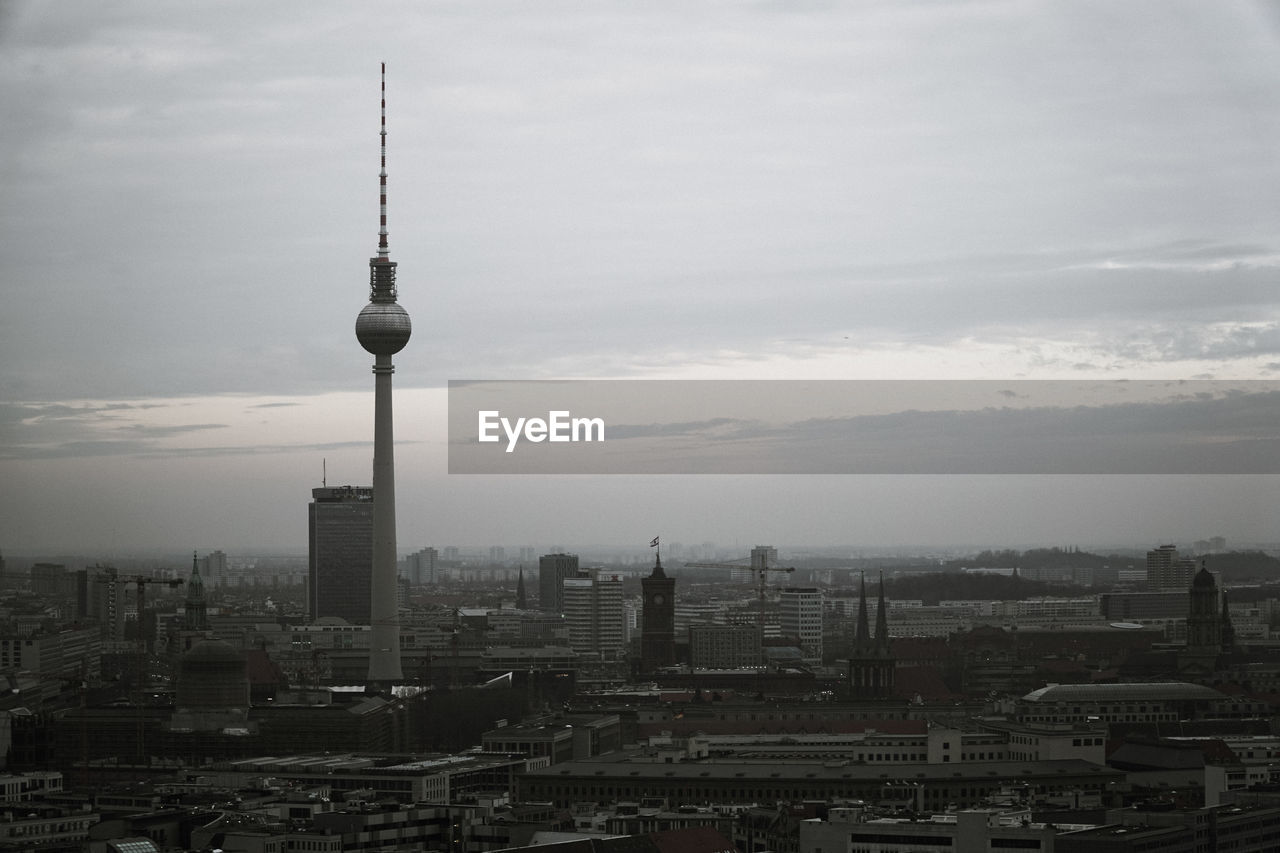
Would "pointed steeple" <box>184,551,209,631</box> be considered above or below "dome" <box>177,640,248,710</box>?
above

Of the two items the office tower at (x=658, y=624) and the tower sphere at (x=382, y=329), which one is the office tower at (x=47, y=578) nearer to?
the tower sphere at (x=382, y=329)

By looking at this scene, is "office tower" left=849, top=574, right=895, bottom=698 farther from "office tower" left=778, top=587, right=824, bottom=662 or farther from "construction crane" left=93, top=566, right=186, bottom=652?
"office tower" left=778, top=587, right=824, bottom=662

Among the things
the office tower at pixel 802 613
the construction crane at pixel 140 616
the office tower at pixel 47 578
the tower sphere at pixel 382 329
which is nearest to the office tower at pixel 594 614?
the office tower at pixel 802 613

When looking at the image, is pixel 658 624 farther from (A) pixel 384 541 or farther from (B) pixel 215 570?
(B) pixel 215 570

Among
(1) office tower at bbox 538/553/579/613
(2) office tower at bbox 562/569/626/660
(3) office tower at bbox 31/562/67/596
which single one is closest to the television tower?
(3) office tower at bbox 31/562/67/596

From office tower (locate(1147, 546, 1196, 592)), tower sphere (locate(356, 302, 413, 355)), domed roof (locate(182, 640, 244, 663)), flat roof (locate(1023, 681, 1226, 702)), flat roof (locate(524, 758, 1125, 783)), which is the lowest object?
flat roof (locate(524, 758, 1125, 783))

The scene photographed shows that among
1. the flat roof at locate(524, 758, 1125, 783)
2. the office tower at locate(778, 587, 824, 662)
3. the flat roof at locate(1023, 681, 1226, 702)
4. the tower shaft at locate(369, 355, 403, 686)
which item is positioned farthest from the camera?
the office tower at locate(778, 587, 824, 662)

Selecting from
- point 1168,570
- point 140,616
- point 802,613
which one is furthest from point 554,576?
point 140,616
